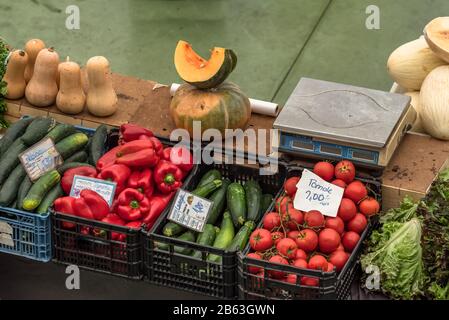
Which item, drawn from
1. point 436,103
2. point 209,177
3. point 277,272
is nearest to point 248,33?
point 436,103

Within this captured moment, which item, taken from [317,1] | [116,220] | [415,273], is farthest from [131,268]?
[317,1]

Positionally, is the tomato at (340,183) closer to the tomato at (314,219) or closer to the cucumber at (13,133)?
the tomato at (314,219)

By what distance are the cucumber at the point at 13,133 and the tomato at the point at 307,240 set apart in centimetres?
186

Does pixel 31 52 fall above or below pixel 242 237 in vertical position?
above

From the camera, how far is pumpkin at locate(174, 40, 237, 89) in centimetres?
600

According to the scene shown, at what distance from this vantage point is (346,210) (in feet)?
17.9

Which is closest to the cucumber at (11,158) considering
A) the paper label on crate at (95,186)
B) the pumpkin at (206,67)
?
the paper label on crate at (95,186)

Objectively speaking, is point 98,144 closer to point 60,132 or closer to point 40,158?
point 60,132

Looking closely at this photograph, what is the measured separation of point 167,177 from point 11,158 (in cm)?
91

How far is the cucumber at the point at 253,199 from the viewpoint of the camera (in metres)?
5.75
